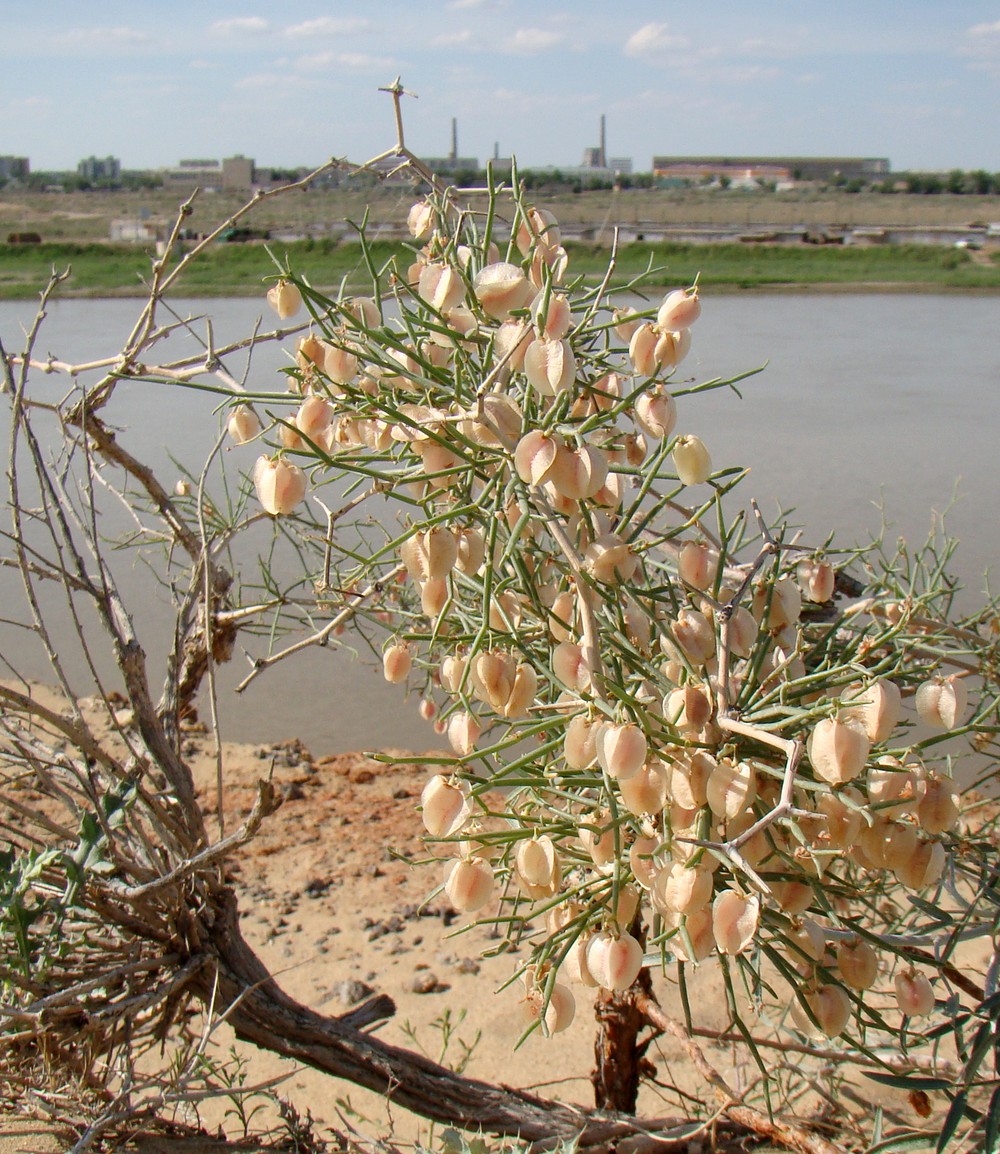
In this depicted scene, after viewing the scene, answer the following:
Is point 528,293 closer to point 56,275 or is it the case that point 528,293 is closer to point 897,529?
point 56,275

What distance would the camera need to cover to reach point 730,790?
74cm

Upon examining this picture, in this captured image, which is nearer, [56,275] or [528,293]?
[528,293]

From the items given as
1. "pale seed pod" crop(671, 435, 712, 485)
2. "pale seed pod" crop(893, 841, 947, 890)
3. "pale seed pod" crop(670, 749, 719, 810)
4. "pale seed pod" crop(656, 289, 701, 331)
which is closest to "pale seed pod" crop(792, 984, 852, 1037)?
"pale seed pod" crop(893, 841, 947, 890)

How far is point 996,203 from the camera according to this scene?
4034cm

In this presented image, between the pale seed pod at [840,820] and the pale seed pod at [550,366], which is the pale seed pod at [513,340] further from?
the pale seed pod at [840,820]

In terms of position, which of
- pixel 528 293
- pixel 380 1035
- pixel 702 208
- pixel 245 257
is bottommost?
pixel 380 1035

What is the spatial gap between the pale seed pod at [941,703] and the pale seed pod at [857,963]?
0.20 m

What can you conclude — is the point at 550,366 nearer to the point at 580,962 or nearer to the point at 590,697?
the point at 590,697

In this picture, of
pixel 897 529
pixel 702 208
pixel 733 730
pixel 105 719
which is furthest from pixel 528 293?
pixel 702 208

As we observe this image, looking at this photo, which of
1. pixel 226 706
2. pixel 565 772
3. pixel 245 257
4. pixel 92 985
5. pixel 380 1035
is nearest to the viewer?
pixel 565 772

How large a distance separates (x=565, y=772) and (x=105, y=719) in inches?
125

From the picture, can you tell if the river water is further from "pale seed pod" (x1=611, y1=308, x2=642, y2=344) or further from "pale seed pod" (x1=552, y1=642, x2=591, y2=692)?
"pale seed pod" (x1=552, y1=642, x2=591, y2=692)

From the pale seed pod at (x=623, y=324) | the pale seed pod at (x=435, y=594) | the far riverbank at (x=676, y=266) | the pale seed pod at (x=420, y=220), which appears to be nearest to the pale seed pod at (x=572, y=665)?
the pale seed pod at (x=435, y=594)

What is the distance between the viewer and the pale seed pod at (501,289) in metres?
0.84
